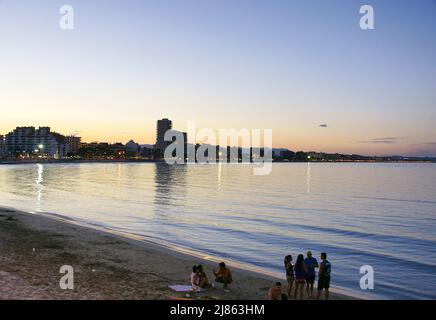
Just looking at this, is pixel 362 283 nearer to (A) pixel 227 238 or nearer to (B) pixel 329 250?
(B) pixel 329 250

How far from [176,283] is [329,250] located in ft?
58.4

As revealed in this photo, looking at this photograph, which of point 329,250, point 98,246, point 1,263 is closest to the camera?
point 1,263

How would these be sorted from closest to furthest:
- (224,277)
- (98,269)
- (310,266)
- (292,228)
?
(310,266) < (224,277) < (98,269) < (292,228)

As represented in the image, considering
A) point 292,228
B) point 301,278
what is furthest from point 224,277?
point 292,228

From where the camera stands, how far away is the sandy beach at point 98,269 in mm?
18203

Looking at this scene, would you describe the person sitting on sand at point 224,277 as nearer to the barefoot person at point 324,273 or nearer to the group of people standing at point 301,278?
the group of people standing at point 301,278

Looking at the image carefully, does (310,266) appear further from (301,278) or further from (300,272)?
(301,278)

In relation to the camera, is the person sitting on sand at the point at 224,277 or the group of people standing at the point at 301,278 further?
the person sitting on sand at the point at 224,277

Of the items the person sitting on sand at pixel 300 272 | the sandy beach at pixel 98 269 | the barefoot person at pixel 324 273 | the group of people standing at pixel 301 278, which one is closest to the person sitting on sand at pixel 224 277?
the group of people standing at pixel 301 278

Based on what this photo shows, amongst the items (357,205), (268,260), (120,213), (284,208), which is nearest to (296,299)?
(268,260)

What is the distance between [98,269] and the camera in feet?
73.0

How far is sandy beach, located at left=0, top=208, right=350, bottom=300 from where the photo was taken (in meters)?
18.2
